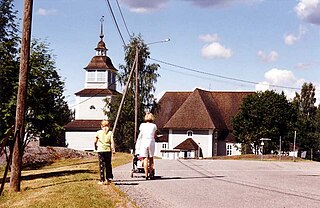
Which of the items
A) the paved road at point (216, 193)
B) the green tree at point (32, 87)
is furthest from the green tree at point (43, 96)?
the paved road at point (216, 193)

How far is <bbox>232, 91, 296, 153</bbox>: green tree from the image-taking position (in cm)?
7188

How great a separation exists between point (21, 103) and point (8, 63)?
17.3 ft

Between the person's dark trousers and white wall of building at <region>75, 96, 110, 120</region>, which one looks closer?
the person's dark trousers

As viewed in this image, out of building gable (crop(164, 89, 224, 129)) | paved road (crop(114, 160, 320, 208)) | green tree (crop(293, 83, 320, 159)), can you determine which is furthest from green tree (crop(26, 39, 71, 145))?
green tree (crop(293, 83, 320, 159))

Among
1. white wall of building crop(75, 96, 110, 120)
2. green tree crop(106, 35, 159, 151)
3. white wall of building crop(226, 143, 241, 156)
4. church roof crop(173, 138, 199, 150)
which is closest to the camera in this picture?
green tree crop(106, 35, 159, 151)

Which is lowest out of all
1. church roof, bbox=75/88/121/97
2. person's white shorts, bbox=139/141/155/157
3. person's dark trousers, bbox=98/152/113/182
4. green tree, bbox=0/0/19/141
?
person's dark trousers, bbox=98/152/113/182

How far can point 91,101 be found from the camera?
96562 mm

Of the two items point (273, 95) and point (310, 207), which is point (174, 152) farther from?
point (310, 207)

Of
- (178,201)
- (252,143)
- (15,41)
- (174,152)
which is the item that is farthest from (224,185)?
(252,143)

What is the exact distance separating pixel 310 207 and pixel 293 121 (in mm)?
66036

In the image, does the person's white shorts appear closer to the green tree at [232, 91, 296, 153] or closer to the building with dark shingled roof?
the green tree at [232, 91, 296, 153]

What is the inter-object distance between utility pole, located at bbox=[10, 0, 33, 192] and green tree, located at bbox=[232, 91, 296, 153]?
59.6 m

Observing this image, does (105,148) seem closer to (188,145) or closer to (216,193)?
(216,193)

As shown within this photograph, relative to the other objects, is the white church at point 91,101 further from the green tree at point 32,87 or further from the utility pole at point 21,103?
the utility pole at point 21,103
